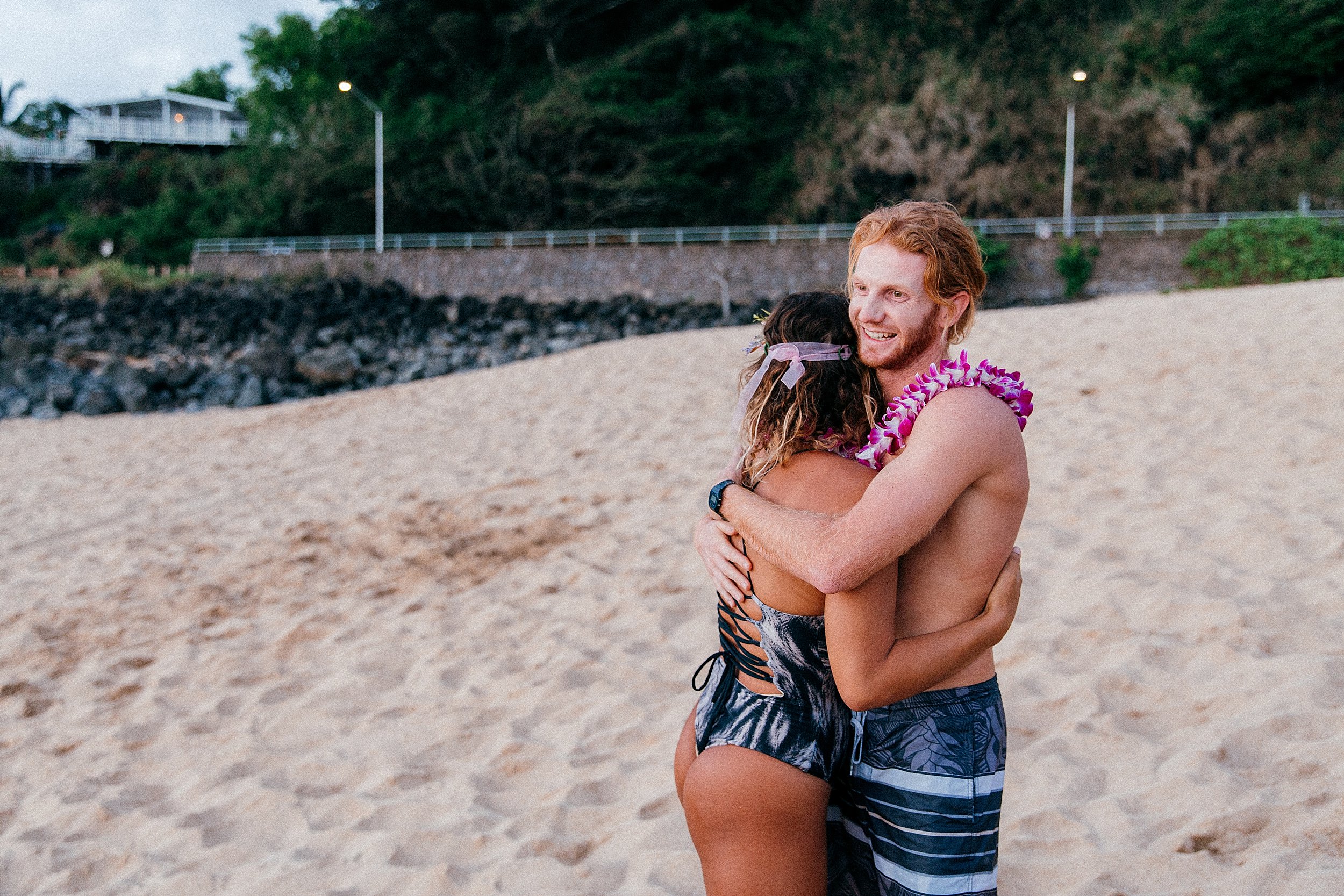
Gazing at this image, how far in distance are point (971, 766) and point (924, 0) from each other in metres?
34.1

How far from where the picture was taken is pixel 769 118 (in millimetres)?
31484

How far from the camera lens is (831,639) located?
143cm

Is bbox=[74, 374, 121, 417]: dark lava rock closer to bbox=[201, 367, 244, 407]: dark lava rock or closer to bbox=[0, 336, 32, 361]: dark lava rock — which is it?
bbox=[201, 367, 244, 407]: dark lava rock

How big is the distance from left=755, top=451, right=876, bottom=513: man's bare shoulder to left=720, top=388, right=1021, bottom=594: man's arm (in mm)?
86

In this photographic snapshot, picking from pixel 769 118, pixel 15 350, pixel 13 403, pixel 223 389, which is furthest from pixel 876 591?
pixel 769 118

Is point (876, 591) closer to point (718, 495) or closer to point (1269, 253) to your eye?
point (718, 495)

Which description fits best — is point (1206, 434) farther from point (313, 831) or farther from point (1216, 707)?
point (313, 831)

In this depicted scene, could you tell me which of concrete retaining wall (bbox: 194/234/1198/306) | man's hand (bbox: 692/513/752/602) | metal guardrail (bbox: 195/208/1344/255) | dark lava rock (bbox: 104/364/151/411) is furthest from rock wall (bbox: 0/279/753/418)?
man's hand (bbox: 692/513/752/602)

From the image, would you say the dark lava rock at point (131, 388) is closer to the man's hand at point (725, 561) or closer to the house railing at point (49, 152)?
the man's hand at point (725, 561)

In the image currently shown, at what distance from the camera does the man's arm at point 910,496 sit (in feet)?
4.45

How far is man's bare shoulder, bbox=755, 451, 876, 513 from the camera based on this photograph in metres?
1.55

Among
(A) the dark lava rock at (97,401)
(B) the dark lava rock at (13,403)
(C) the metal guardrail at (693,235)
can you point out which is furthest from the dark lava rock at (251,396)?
(C) the metal guardrail at (693,235)

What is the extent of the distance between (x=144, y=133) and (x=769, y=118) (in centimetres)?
3331

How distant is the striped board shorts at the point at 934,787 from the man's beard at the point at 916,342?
560 mm
